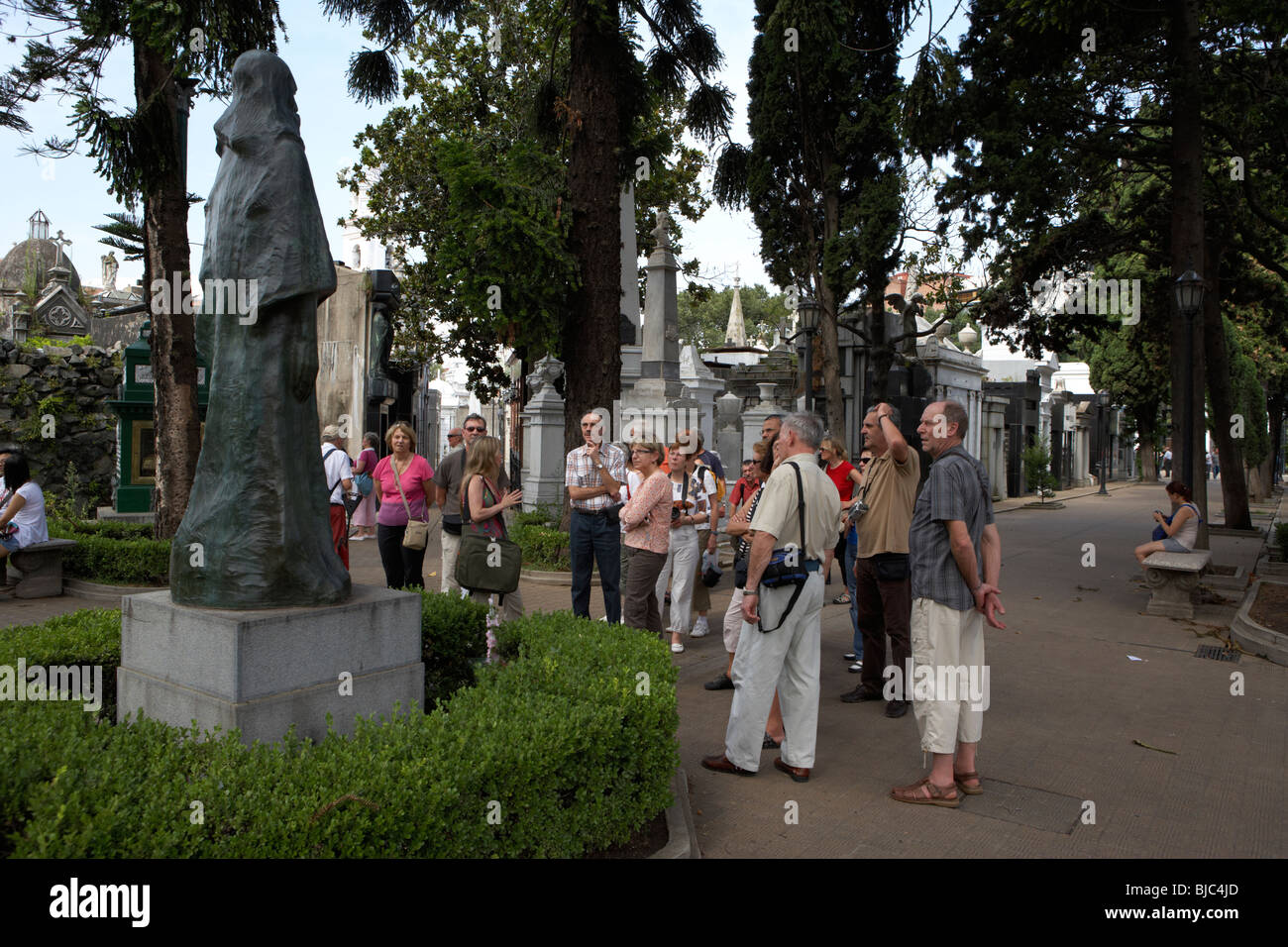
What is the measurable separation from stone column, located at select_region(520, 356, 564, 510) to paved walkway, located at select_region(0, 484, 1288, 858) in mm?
6511

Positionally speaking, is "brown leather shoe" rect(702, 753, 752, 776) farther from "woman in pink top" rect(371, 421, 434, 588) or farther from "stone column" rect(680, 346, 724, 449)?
"stone column" rect(680, 346, 724, 449)

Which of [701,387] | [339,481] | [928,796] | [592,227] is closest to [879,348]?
[701,387]

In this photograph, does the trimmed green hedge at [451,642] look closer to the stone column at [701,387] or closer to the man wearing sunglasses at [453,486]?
the man wearing sunglasses at [453,486]

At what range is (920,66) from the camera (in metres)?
12.4

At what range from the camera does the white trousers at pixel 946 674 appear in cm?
439

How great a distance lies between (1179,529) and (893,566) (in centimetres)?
608

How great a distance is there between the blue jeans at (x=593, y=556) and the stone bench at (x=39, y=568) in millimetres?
6468

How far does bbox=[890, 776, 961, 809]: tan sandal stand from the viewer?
4398 millimetres

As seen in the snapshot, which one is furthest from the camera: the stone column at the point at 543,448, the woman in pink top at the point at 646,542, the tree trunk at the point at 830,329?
the tree trunk at the point at 830,329

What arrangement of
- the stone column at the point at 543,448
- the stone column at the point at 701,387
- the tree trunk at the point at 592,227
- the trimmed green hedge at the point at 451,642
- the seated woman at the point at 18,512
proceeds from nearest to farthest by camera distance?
the trimmed green hedge at the point at 451,642 → the seated woman at the point at 18,512 → the tree trunk at the point at 592,227 → the stone column at the point at 543,448 → the stone column at the point at 701,387

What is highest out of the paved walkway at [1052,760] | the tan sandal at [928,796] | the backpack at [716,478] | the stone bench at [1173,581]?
the backpack at [716,478]

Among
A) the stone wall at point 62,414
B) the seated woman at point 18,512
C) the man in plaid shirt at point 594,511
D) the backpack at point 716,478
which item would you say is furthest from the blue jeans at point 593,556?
the stone wall at point 62,414
